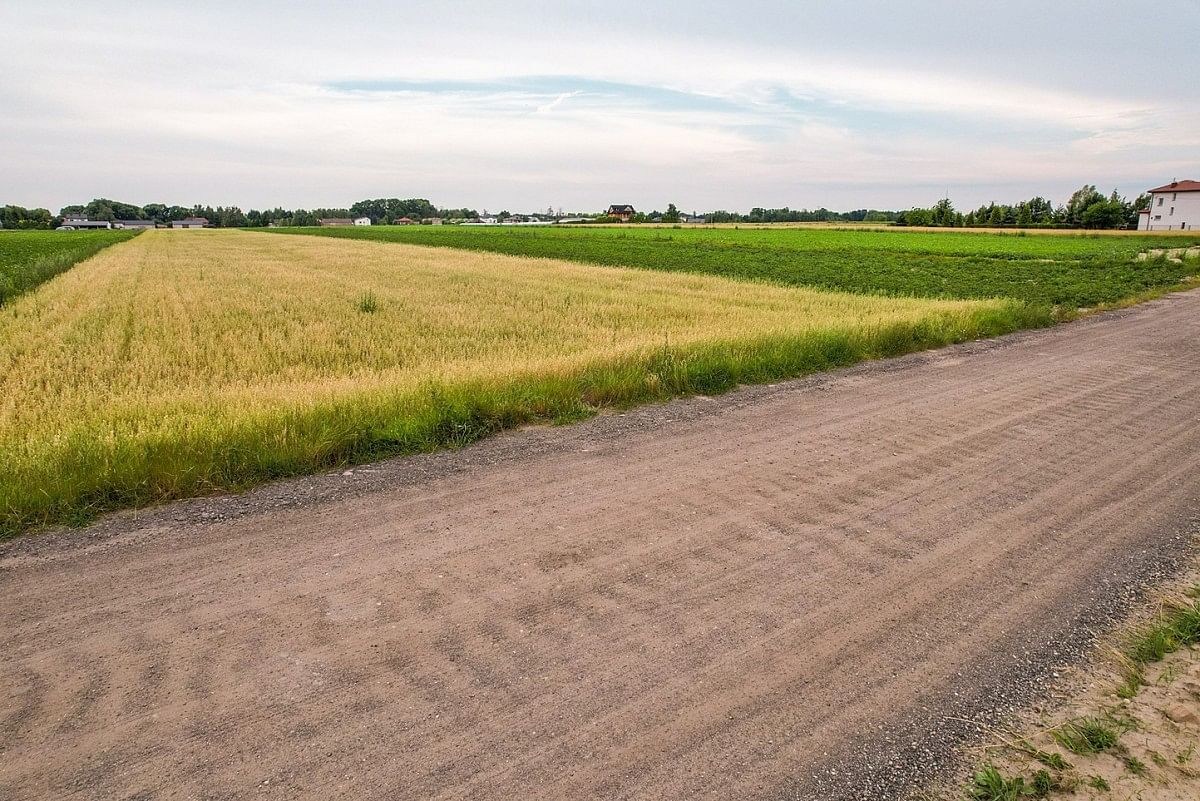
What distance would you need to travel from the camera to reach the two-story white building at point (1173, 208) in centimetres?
9306

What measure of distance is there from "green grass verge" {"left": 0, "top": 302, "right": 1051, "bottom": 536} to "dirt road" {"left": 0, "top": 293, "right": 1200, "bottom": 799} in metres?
0.42

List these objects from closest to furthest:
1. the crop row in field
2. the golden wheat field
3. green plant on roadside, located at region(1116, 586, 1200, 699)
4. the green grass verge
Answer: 1. green plant on roadside, located at region(1116, 586, 1200, 699)
2. the green grass verge
3. the golden wheat field
4. the crop row in field

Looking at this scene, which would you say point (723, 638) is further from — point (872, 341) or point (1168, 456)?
point (872, 341)

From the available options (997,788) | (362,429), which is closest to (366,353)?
(362,429)

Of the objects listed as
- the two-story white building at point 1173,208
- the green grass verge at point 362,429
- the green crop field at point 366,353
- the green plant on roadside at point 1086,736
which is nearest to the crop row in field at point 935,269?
the green crop field at point 366,353

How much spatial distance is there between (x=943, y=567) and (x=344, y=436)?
17.9ft

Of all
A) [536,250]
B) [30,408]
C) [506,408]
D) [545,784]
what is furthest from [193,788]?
[536,250]

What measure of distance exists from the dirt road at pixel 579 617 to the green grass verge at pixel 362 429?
1.39ft

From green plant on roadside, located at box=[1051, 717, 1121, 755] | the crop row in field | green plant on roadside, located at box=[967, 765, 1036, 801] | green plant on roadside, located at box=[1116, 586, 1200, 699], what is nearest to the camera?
green plant on roadside, located at box=[967, 765, 1036, 801]

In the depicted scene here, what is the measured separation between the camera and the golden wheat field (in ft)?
20.5

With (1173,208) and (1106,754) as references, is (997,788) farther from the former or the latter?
(1173,208)

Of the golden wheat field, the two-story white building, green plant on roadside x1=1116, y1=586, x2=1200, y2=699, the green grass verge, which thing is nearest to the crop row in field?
the golden wheat field

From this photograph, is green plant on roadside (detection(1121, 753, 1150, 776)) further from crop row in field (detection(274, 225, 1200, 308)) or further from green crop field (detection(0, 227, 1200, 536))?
crop row in field (detection(274, 225, 1200, 308))

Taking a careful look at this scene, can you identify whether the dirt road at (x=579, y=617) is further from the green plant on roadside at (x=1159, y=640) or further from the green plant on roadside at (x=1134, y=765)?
the green plant on roadside at (x=1134, y=765)
